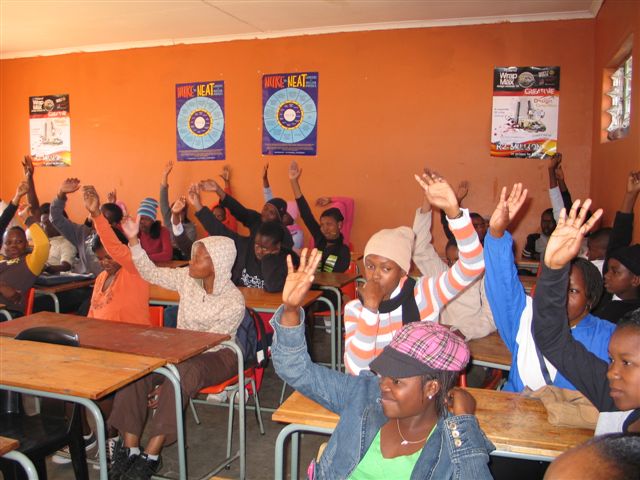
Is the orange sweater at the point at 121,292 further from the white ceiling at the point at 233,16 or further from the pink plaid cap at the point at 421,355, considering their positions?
the white ceiling at the point at 233,16

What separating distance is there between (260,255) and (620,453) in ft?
11.6

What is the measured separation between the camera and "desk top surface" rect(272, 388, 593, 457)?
1.69m

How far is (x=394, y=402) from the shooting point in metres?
1.53

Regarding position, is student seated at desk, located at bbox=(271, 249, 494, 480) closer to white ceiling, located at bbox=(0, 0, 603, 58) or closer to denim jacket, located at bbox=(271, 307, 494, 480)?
denim jacket, located at bbox=(271, 307, 494, 480)

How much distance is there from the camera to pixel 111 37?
728 centimetres

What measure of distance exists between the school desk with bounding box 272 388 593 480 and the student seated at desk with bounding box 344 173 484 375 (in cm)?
32

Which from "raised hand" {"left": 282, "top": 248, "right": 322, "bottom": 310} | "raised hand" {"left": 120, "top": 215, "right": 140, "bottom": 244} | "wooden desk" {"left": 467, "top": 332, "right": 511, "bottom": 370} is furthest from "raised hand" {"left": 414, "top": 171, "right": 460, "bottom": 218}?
"raised hand" {"left": 120, "top": 215, "right": 140, "bottom": 244}

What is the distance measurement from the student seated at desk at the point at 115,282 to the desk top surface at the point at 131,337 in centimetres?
29

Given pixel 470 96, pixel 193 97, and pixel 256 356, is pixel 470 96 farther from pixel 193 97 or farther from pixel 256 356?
pixel 256 356

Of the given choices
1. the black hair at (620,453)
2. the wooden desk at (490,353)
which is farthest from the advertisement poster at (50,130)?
the black hair at (620,453)

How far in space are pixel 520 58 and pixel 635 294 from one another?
3727 mm

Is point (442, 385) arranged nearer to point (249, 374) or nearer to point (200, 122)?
point (249, 374)

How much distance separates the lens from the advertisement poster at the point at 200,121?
7.23 meters

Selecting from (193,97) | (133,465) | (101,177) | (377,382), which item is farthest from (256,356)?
(101,177)
